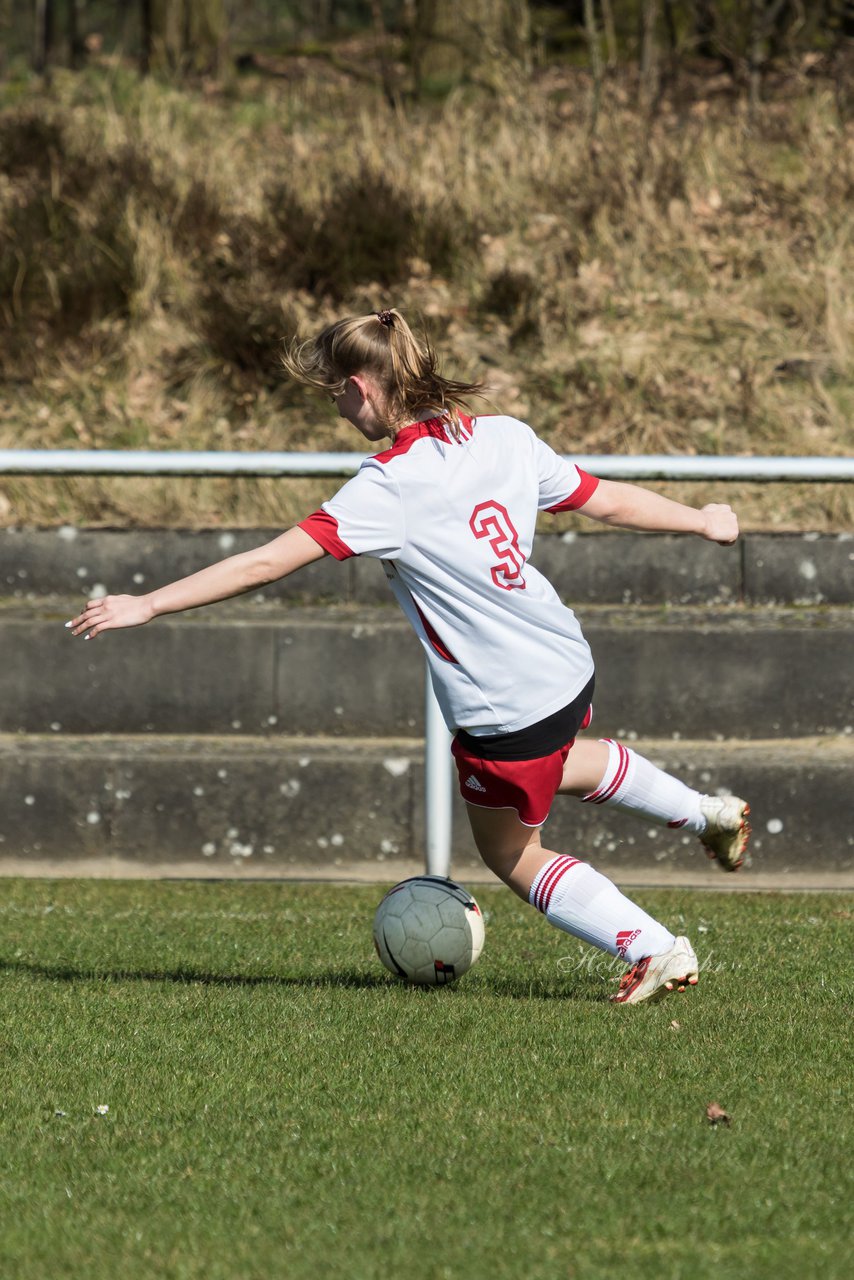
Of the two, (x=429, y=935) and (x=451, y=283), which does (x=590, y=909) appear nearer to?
(x=429, y=935)

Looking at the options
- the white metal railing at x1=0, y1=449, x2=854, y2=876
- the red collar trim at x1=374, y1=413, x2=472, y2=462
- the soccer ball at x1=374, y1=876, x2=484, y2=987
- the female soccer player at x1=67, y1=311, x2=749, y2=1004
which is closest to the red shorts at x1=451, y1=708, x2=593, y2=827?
the female soccer player at x1=67, y1=311, x2=749, y2=1004

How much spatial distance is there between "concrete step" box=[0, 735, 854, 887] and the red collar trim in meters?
3.11

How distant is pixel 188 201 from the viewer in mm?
11070

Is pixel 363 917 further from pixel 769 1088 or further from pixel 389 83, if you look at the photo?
pixel 389 83

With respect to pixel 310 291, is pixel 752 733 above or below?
below

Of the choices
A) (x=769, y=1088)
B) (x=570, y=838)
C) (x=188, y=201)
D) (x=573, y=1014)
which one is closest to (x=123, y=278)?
(x=188, y=201)

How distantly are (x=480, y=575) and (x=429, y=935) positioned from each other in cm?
114

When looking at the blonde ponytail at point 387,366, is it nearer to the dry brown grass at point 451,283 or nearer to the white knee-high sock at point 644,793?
the white knee-high sock at point 644,793

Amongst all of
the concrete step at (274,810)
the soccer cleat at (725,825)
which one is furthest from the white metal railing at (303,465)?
the soccer cleat at (725,825)

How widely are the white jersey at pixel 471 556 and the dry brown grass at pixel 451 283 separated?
175 inches

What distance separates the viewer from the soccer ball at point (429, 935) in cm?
475

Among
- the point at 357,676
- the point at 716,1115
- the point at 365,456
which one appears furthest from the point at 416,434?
the point at 357,676

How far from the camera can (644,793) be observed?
4.76 metres

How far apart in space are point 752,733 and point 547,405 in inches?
115
